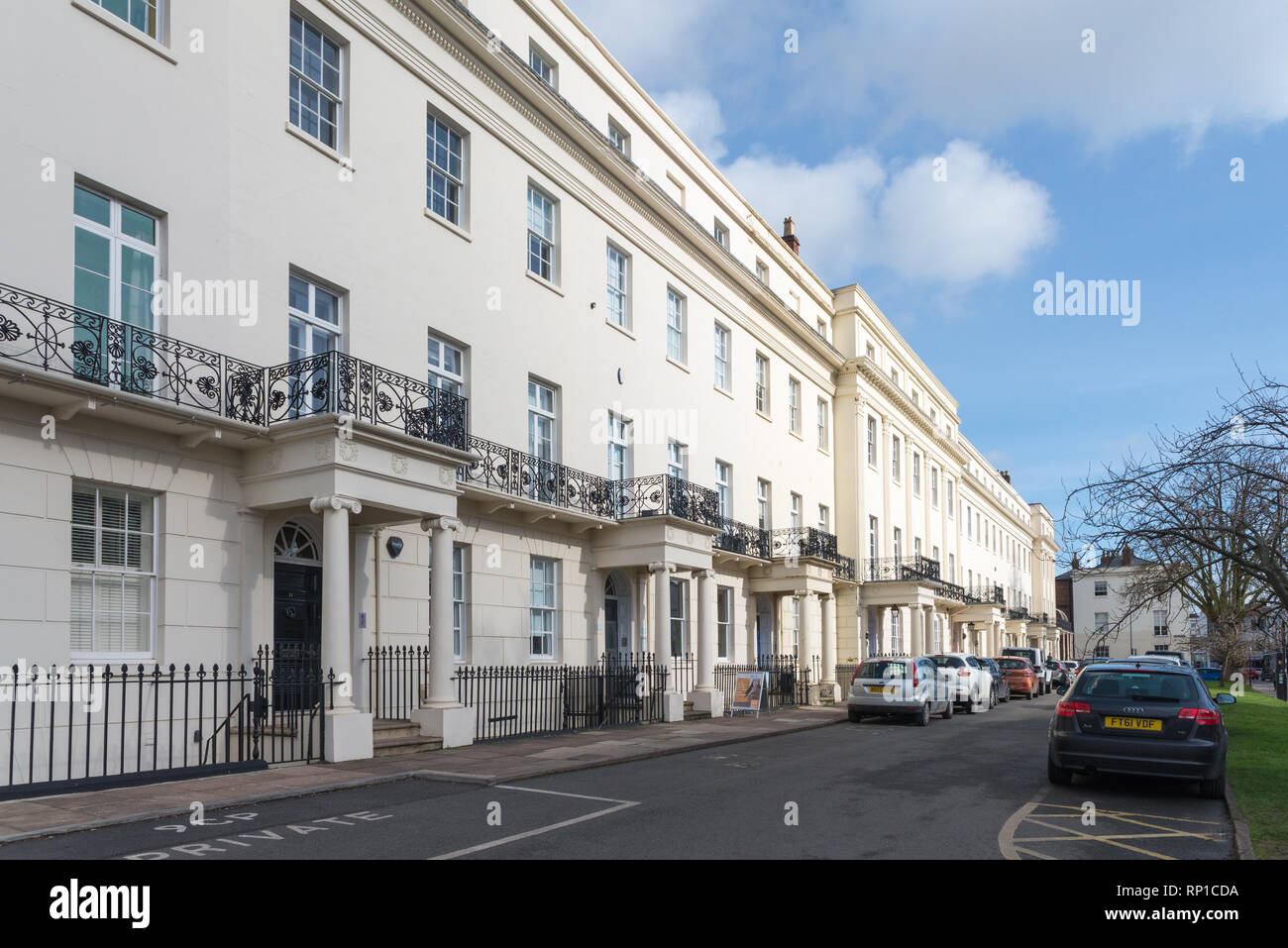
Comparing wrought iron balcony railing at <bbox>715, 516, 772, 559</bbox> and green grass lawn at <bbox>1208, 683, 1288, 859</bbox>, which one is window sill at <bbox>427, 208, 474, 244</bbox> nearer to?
wrought iron balcony railing at <bbox>715, 516, 772, 559</bbox>

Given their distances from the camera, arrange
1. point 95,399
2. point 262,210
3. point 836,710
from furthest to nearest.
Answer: point 836,710 → point 262,210 → point 95,399

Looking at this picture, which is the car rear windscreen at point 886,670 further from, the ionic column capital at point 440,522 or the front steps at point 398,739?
the ionic column capital at point 440,522

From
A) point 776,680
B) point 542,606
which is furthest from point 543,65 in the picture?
point 776,680

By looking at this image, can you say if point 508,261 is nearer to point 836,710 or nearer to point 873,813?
point 873,813

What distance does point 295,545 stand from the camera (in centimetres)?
1558

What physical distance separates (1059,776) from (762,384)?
2200 centimetres

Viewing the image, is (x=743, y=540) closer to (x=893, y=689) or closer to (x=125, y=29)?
(x=893, y=689)

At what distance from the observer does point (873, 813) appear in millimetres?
10156

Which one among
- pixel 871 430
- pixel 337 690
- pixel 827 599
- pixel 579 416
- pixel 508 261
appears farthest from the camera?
pixel 871 430

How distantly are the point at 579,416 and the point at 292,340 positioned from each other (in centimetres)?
799

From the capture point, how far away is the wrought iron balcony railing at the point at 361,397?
1445 cm

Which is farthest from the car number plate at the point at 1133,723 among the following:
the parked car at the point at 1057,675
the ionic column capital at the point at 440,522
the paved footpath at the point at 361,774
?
the parked car at the point at 1057,675

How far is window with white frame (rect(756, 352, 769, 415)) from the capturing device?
33031 mm
